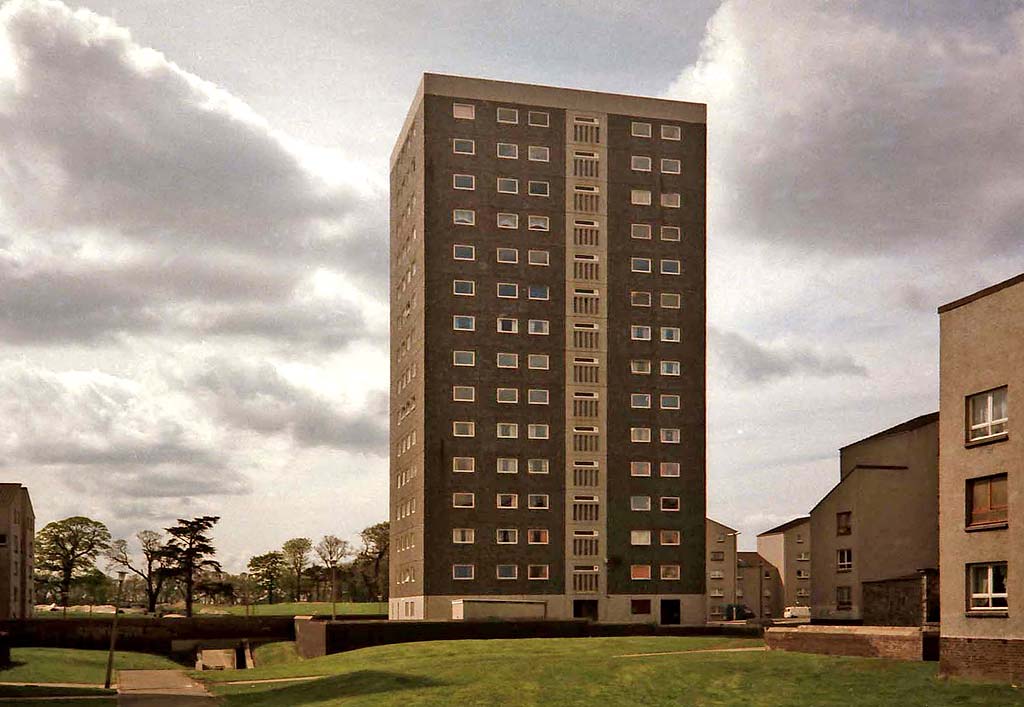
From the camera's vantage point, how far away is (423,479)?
9306 centimetres

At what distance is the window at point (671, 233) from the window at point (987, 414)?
6485cm

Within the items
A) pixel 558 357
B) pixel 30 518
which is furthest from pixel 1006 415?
pixel 30 518

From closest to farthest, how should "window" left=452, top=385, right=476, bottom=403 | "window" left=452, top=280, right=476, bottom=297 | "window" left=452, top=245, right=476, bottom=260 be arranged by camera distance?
"window" left=452, top=385, right=476, bottom=403, "window" left=452, top=280, right=476, bottom=297, "window" left=452, top=245, right=476, bottom=260

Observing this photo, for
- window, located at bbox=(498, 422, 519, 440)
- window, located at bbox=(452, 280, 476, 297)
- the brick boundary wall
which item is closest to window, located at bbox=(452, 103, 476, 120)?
window, located at bbox=(452, 280, 476, 297)

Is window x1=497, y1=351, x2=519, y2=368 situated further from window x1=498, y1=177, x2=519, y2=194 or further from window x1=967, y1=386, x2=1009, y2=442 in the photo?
window x1=967, y1=386, x2=1009, y2=442

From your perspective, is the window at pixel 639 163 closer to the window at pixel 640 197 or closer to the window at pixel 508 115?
the window at pixel 640 197

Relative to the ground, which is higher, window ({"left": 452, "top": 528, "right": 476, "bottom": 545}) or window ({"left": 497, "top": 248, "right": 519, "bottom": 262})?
window ({"left": 497, "top": 248, "right": 519, "bottom": 262})

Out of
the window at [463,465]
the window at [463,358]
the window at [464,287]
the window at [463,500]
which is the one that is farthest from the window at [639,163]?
the window at [463,500]

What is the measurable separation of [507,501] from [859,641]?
2225 inches

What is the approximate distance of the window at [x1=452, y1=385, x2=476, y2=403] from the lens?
309 ft

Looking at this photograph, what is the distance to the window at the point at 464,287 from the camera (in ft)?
310

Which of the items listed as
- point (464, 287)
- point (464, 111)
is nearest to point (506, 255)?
point (464, 287)

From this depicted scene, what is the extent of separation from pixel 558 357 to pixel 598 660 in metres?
54.6

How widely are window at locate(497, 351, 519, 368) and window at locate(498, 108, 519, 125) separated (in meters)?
19.0
